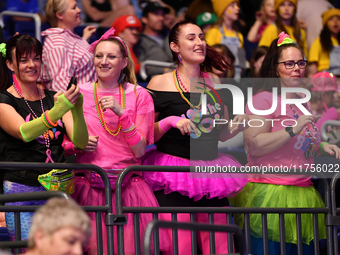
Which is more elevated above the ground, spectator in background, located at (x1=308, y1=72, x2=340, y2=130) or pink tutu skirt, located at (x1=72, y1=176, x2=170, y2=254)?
spectator in background, located at (x1=308, y1=72, x2=340, y2=130)

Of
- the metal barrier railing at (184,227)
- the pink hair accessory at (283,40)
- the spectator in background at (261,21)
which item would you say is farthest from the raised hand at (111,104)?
the spectator in background at (261,21)

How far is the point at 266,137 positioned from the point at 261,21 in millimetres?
3768

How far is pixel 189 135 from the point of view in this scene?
11.3 feet

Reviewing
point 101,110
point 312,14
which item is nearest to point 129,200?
point 101,110

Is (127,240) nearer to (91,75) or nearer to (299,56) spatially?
(91,75)

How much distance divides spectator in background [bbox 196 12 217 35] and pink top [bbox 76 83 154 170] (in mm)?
2914

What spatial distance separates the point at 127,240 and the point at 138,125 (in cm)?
70

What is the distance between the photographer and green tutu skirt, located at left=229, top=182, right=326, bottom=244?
352 cm

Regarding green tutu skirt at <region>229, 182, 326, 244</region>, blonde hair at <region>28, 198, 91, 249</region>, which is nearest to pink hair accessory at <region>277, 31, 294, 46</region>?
green tutu skirt at <region>229, 182, 326, 244</region>

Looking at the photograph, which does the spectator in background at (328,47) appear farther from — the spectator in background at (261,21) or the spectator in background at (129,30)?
the spectator in background at (129,30)

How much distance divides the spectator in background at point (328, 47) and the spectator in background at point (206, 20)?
128 cm

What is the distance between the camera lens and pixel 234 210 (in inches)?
128

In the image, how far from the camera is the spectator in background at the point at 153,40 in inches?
239

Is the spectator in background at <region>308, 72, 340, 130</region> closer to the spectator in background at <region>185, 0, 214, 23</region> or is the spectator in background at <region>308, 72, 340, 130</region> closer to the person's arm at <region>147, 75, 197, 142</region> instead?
the spectator in background at <region>185, 0, 214, 23</region>
